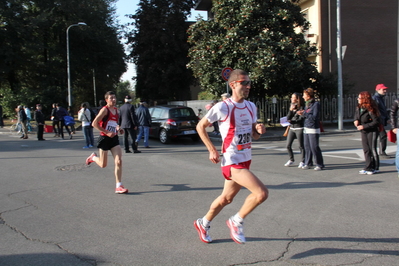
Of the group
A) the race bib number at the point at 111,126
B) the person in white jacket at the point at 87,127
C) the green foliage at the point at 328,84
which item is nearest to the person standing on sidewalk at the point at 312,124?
the race bib number at the point at 111,126

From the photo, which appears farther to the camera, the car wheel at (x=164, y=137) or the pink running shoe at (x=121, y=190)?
the car wheel at (x=164, y=137)

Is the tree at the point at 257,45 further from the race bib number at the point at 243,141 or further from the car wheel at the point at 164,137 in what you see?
the race bib number at the point at 243,141

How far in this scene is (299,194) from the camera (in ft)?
19.8

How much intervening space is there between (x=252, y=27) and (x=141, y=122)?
29.4 feet

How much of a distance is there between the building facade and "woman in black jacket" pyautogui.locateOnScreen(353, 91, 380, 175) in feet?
54.1

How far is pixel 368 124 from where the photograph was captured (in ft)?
24.0

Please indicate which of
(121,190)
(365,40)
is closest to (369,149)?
(121,190)

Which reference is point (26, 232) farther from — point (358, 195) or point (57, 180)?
point (358, 195)

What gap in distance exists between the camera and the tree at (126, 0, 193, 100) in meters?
34.5

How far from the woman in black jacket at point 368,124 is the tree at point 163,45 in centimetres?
2808

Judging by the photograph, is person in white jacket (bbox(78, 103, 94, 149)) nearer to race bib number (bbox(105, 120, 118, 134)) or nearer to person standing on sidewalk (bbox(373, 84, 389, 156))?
race bib number (bbox(105, 120, 118, 134))

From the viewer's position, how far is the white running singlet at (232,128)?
3773mm

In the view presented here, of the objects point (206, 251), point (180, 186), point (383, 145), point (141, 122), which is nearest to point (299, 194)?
point (180, 186)

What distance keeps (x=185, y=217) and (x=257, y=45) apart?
1423 centimetres
